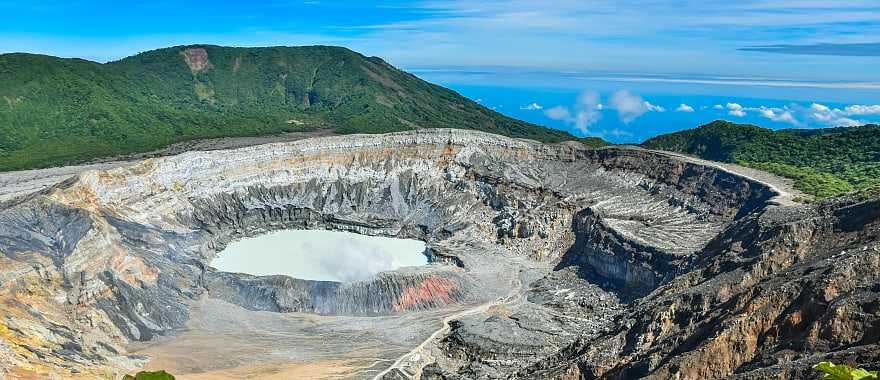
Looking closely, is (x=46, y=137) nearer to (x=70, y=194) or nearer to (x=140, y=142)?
(x=140, y=142)

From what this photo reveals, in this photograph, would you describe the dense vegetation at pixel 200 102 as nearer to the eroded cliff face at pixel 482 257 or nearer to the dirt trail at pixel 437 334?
the eroded cliff face at pixel 482 257

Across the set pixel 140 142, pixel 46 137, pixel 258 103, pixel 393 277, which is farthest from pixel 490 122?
pixel 393 277

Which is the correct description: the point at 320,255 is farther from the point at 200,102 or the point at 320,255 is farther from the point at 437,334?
the point at 200,102

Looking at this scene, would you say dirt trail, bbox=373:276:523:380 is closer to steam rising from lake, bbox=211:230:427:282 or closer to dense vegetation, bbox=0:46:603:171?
steam rising from lake, bbox=211:230:427:282

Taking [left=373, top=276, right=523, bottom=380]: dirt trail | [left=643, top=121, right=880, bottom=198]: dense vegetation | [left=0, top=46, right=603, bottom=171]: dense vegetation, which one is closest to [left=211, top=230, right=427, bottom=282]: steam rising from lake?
[left=373, top=276, right=523, bottom=380]: dirt trail

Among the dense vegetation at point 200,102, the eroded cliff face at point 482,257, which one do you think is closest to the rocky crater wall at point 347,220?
the eroded cliff face at point 482,257

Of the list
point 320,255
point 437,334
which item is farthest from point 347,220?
point 437,334

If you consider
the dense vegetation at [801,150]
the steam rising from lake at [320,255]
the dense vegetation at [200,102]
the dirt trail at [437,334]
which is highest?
the dense vegetation at [200,102]
